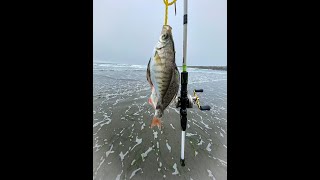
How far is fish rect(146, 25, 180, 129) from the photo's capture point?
3.41 feet

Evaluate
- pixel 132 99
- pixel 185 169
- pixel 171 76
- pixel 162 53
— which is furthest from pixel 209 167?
pixel 132 99

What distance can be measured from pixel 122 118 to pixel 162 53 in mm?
1886

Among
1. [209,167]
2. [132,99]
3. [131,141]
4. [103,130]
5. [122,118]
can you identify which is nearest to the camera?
[209,167]

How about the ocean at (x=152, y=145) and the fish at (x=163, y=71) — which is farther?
the ocean at (x=152, y=145)

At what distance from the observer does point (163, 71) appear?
3.44 feet

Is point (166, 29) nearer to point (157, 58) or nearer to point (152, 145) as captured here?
point (157, 58)

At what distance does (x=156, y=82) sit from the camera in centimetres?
107

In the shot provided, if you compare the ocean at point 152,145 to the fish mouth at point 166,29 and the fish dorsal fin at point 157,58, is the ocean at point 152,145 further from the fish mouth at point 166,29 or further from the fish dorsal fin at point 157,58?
the fish mouth at point 166,29

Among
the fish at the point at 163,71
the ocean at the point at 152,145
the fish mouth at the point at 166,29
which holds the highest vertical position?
the fish mouth at the point at 166,29

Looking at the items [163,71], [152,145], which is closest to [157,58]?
[163,71]

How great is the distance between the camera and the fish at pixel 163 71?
3.41 ft

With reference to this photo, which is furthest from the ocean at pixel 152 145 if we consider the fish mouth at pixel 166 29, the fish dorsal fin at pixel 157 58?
the fish mouth at pixel 166 29
